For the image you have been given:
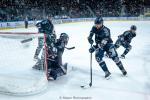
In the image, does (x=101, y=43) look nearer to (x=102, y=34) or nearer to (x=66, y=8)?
(x=102, y=34)

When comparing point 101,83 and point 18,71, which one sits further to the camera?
point 18,71

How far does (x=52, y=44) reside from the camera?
5578 millimetres

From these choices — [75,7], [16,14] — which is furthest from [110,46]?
[75,7]

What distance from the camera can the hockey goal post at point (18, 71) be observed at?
15.4 feet

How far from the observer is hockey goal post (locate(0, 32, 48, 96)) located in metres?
4.70

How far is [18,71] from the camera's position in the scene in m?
5.93

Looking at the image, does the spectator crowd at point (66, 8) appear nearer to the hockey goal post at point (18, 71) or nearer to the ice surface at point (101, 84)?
the hockey goal post at point (18, 71)

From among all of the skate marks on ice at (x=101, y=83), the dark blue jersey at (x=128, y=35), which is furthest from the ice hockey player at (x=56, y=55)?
the dark blue jersey at (x=128, y=35)

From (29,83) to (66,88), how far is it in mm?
676

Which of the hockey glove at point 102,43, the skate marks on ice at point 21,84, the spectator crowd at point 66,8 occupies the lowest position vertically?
the skate marks on ice at point 21,84

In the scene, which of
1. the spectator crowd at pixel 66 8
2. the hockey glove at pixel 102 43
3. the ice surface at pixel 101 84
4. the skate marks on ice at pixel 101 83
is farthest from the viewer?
the spectator crowd at pixel 66 8

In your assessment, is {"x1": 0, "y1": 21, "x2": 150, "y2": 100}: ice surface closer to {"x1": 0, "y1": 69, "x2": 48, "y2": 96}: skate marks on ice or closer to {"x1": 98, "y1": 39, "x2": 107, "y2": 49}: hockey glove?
{"x1": 0, "y1": 69, "x2": 48, "y2": 96}: skate marks on ice

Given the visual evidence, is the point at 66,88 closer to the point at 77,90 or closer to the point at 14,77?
the point at 77,90

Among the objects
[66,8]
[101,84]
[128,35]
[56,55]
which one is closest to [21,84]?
[56,55]
